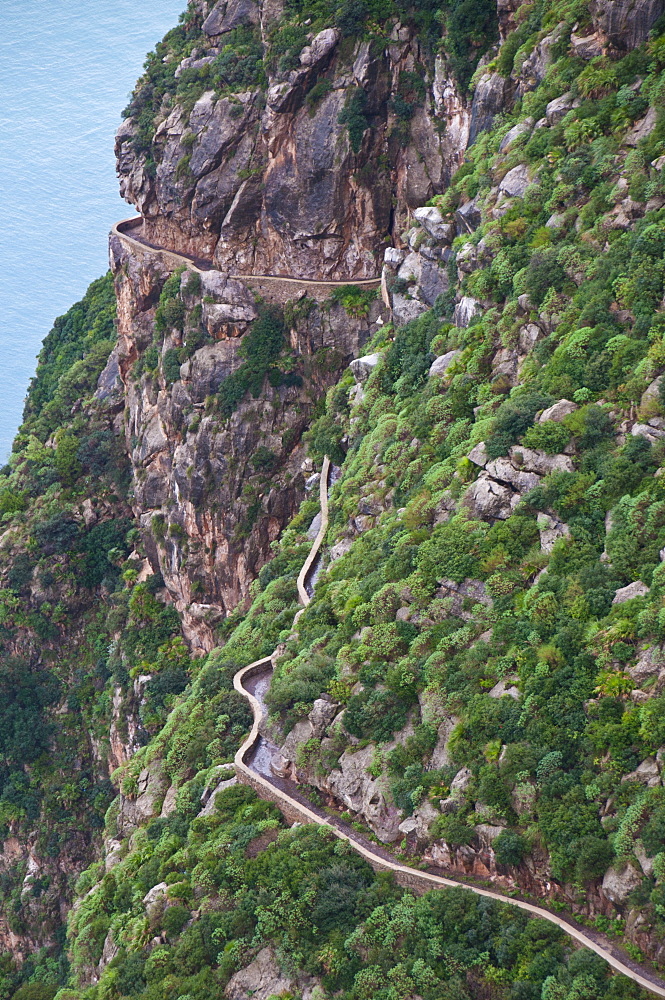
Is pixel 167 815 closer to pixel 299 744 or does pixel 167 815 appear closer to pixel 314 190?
pixel 299 744

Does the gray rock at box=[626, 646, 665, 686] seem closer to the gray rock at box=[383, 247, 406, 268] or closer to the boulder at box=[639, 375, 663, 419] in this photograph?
the boulder at box=[639, 375, 663, 419]

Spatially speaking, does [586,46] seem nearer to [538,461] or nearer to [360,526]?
[538,461]

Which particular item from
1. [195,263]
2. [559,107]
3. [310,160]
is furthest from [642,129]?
[195,263]

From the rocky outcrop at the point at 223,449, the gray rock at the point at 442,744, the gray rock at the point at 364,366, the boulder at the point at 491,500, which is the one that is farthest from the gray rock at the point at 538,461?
the rocky outcrop at the point at 223,449

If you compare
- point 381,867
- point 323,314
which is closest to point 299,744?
point 381,867

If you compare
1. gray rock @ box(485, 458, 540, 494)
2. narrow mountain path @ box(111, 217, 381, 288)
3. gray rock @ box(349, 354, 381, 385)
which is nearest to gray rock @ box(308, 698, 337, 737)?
gray rock @ box(485, 458, 540, 494)

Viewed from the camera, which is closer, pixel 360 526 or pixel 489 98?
pixel 360 526

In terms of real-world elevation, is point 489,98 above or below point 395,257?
above
